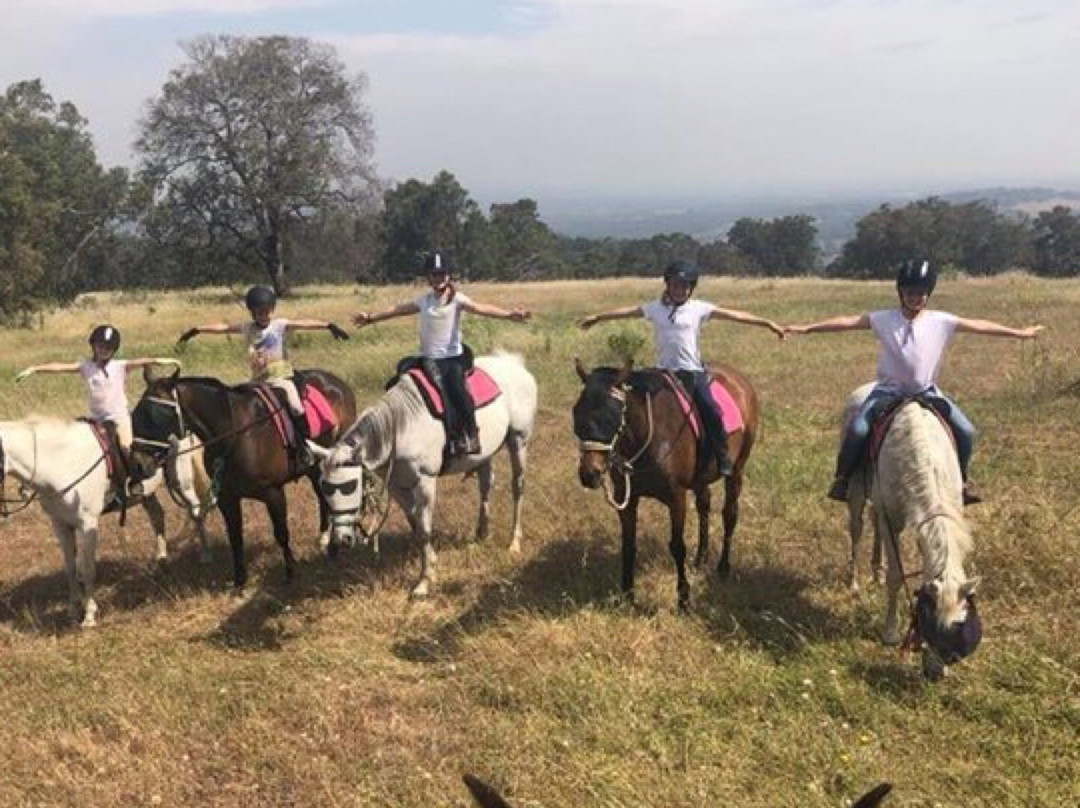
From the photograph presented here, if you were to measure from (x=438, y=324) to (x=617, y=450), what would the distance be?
2304 mm

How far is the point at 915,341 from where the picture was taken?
6430 millimetres

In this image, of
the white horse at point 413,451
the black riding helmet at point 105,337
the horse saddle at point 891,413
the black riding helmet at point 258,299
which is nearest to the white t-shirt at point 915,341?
the horse saddle at point 891,413

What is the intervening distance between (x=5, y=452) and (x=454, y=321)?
3896mm

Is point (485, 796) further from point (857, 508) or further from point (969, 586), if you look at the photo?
point (857, 508)

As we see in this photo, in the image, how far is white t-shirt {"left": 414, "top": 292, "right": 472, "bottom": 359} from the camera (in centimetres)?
820

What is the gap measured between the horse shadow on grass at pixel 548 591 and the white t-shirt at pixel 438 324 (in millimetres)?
Answer: 2217

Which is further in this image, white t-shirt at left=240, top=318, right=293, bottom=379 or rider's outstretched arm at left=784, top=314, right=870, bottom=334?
white t-shirt at left=240, top=318, right=293, bottom=379

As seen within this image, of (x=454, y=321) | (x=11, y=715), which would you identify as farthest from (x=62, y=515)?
(x=454, y=321)

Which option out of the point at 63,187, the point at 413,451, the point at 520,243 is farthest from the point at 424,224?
the point at 413,451

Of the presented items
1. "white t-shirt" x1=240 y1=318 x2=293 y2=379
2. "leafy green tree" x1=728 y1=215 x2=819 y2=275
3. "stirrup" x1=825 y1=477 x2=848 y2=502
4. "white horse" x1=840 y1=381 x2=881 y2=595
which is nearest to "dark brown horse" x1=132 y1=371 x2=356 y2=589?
"white t-shirt" x1=240 y1=318 x2=293 y2=379

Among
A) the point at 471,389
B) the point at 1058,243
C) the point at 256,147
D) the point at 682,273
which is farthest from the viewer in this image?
the point at 1058,243

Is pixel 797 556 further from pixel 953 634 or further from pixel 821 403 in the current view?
pixel 821 403

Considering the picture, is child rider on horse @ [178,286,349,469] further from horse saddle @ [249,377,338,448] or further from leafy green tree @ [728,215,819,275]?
leafy green tree @ [728,215,819,275]

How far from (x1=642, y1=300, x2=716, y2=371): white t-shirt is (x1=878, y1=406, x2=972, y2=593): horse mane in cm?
187
